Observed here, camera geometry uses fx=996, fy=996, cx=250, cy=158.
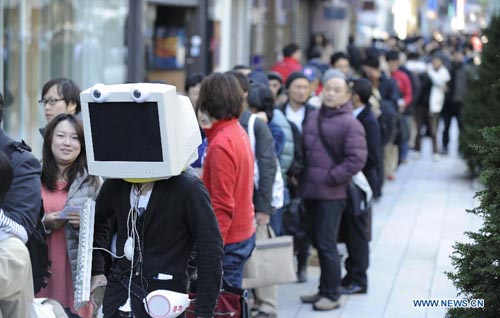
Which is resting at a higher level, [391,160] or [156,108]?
[156,108]

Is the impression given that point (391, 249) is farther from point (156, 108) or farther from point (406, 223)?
point (156, 108)

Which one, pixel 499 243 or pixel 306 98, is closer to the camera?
pixel 499 243

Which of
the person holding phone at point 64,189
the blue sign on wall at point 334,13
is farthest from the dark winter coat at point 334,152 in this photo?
the blue sign on wall at point 334,13

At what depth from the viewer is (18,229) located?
419 centimetres

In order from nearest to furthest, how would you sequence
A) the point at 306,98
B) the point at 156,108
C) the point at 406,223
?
the point at 156,108 < the point at 306,98 < the point at 406,223

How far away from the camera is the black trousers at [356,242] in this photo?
27.1 feet

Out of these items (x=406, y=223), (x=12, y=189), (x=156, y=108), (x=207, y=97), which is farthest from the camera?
(x=406, y=223)

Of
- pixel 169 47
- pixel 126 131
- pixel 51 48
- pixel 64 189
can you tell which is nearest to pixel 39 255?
pixel 64 189

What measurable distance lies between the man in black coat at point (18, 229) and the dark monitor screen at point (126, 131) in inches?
18.0

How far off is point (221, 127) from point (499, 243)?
1930 mm

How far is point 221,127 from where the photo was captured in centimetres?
602

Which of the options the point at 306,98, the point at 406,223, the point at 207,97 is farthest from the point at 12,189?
the point at 406,223

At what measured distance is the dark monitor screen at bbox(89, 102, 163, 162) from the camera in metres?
4.41

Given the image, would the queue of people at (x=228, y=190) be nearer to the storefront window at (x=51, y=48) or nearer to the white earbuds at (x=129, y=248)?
the white earbuds at (x=129, y=248)
